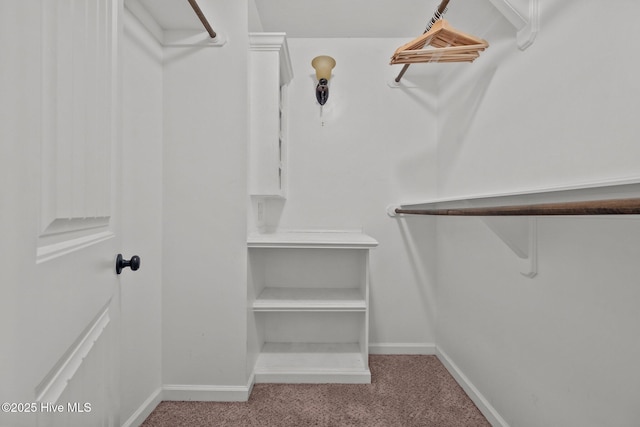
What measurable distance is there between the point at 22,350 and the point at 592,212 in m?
0.92

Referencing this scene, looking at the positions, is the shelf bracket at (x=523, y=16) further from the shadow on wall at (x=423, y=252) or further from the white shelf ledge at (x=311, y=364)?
the white shelf ledge at (x=311, y=364)

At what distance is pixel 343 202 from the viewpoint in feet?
6.69

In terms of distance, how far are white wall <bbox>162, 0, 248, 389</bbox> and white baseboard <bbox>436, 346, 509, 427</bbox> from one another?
1166mm

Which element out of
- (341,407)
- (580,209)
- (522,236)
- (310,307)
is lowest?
(341,407)

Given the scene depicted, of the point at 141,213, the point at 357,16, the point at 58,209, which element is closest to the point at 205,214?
the point at 141,213

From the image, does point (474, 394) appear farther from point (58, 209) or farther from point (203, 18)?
point (203, 18)

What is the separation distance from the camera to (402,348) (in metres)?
2.01

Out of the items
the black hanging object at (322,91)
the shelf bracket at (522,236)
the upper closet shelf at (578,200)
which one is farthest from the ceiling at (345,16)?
the upper closet shelf at (578,200)

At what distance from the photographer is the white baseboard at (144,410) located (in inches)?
49.1

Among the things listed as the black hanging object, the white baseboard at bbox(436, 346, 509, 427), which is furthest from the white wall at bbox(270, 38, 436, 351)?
the white baseboard at bbox(436, 346, 509, 427)

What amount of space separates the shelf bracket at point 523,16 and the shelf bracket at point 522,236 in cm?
69

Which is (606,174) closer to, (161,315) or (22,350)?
(22,350)

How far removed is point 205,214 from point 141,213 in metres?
0.28

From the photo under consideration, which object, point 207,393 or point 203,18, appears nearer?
point 203,18
